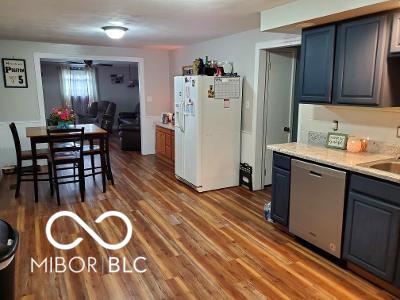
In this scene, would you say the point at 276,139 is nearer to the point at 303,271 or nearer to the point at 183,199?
the point at 183,199

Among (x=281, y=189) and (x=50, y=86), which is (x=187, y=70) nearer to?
(x=281, y=189)

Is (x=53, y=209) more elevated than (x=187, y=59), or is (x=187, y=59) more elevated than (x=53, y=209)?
(x=187, y=59)

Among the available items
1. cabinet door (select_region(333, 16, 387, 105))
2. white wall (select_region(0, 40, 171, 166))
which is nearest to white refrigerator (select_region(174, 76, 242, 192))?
cabinet door (select_region(333, 16, 387, 105))

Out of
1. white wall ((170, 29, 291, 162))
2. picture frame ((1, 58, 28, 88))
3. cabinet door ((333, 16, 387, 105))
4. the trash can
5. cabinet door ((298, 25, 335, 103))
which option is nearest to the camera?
the trash can

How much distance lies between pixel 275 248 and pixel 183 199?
5.23 ft

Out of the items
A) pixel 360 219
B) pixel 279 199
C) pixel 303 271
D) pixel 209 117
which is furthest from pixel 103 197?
pixel 360 219

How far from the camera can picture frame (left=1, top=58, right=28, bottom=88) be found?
531cm

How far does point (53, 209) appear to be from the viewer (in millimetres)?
3818

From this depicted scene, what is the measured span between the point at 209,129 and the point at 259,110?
0.76 m

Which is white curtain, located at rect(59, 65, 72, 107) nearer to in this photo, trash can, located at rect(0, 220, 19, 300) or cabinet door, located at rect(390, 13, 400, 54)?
trash can, located at rect(0, 220, 19, 300)

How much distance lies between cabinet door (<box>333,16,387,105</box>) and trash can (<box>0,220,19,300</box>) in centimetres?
269

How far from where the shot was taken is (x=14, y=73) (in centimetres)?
538

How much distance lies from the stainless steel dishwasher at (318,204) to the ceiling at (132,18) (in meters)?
1.62

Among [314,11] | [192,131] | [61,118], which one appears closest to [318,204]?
[314,11]
